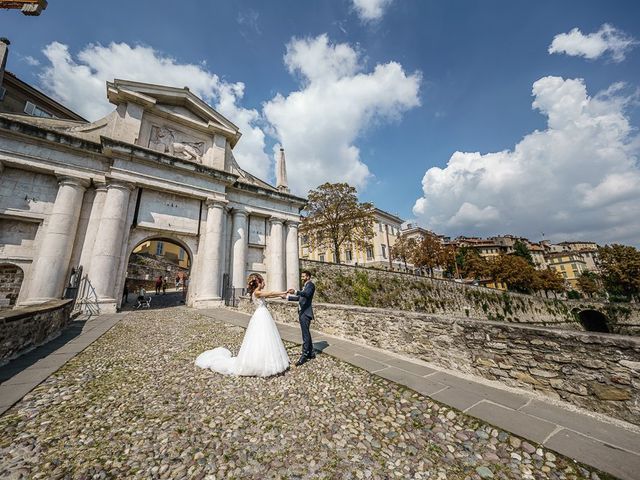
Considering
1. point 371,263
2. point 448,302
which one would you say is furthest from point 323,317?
point 371,263

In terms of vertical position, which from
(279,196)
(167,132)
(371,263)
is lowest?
(371,263)

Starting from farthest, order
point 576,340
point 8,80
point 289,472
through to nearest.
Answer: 1. point 8,80
2. point 576,340
3. point 289,472

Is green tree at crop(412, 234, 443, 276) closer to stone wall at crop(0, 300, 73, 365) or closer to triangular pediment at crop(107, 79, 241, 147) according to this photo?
triangular pediment at crop(107, 79, 241, 147)

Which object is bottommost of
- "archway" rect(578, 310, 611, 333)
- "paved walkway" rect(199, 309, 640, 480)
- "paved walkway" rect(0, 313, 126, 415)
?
"archway" rect(578, 310, 611, 333)

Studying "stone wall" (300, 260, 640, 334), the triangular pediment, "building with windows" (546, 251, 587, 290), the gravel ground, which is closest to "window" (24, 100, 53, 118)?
the triangular pediment

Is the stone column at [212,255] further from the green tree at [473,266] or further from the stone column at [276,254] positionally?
the green tree at [473,266]

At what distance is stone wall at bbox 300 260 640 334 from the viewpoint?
73.6 feet

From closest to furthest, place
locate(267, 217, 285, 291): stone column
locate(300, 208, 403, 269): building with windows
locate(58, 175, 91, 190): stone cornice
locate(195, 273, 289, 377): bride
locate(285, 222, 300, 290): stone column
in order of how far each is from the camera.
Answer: locate(195, 273, 289, 377): bride → locate(58, 175, 91, 190): stone cornice → locate(267, 217, 285, 291): stone column → locate(285, 222, 300, 290): stone column → locate(300, 208, 403, 269): building with windows

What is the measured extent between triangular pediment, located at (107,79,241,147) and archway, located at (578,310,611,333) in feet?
174

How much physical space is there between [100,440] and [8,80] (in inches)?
1124

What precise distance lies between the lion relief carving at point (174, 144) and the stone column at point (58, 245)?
477 centimetres

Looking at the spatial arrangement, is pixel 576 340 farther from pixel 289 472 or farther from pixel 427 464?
pixel 289 472

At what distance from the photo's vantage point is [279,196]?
20297 mm

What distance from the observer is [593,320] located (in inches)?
1428
